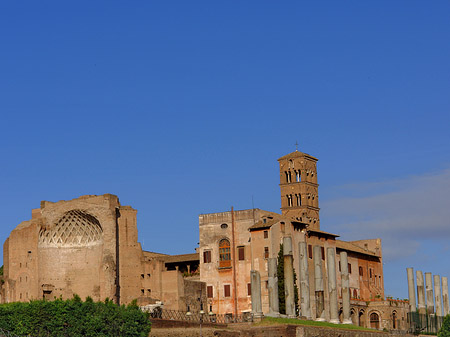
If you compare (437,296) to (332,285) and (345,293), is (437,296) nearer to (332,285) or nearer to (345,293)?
(345,293)

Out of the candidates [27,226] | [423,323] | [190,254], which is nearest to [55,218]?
[27,226]

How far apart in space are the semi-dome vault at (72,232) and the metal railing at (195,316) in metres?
9.69

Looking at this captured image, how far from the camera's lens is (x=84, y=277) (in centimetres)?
8031

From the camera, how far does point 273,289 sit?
2813 inches

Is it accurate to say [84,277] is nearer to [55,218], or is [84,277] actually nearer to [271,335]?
[55,218]

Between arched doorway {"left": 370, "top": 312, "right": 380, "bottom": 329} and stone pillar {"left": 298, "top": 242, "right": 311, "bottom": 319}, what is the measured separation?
14888mm

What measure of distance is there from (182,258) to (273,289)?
672 inches

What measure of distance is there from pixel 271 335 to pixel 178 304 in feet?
43.5

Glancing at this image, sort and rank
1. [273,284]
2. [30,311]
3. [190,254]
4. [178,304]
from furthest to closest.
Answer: [190,254]
[178,304]
[273,284]
[30,311]

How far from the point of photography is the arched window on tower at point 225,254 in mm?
81312

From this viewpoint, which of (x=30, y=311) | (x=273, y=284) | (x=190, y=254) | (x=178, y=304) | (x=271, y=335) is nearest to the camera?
(x=30, y=311)

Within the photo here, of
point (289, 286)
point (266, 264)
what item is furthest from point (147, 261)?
point (289, 286)

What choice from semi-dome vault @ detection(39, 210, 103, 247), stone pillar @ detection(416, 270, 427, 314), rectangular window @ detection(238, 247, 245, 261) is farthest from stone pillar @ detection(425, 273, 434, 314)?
semi-dome vault @ detection(39, 210, 103, 247)

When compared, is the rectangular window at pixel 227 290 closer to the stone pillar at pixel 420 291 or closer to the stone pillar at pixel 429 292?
the stone pillar at pixel 420 291
